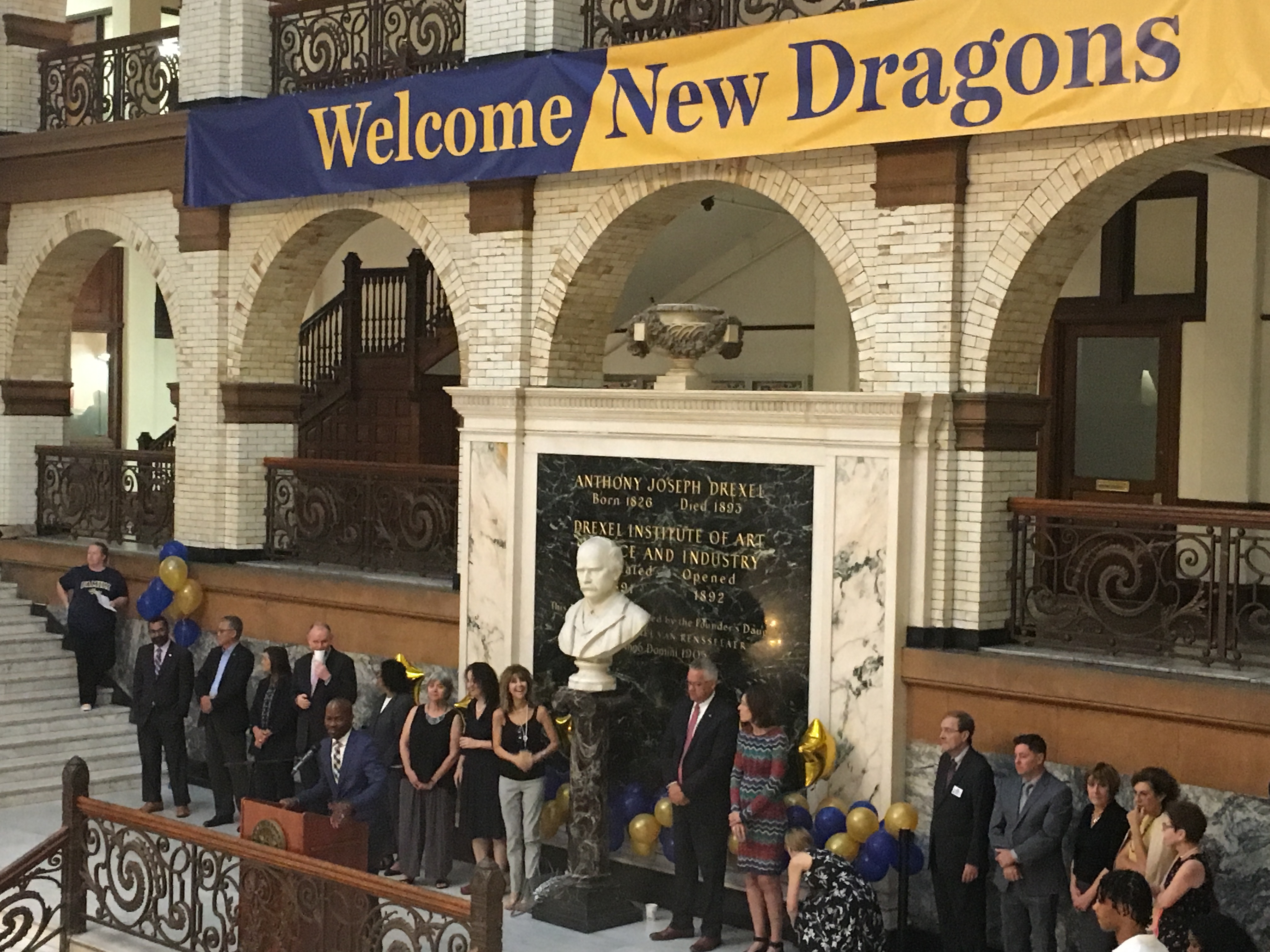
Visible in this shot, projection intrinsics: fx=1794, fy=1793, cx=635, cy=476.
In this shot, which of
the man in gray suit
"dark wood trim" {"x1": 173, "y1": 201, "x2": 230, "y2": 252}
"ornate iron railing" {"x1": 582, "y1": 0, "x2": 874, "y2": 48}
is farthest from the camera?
"dark wood trim" {"x1": 173, "y1": 201, "x2": 230, "y2": 252}

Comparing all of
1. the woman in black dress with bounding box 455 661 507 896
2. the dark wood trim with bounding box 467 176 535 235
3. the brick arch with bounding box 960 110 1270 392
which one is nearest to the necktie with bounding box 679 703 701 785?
the woman in black dress with bounding box 455 661 507 896

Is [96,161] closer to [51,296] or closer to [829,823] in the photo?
[51,296]

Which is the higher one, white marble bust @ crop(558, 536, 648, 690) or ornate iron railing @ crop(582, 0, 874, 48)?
ornate iron railing @ crop(582, 0, 874, 48)

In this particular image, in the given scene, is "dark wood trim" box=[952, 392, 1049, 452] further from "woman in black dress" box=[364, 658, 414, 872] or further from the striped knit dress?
"woman in black dress" box=[364, 658, 414, 872]

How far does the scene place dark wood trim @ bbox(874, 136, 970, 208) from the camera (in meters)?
10.9

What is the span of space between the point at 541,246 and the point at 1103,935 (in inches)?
256

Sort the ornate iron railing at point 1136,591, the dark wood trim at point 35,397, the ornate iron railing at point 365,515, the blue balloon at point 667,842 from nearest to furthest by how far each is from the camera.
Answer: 1. the ornate iron railing at point 1136,591
2. the blue balloon at point 667,842
3. the ornate iron railing at point 365,515
4. the dark wood trim at point 35,397

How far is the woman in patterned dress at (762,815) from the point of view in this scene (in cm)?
1037

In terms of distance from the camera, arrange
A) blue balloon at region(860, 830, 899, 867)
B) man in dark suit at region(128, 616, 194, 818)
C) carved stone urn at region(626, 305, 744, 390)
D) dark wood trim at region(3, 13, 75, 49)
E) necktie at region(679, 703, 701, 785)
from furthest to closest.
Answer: dark wood trim at region(3, 13, 75, 49)
man in dark suit at region(128, 616, 194, 818)
carved stone urn at region(626, 305, 744, 390)
necktie at region(679, 703, 701, 785)
blue balloon at region(860, 830, 899, 867)

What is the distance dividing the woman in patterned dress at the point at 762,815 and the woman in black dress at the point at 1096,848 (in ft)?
5.70

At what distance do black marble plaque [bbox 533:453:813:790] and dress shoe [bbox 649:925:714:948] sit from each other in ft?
4.42

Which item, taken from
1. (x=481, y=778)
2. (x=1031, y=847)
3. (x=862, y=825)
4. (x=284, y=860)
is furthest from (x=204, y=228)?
(x=1031, y=847)

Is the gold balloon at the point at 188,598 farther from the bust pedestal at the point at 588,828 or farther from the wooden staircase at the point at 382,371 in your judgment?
the bust pedestal at the point at 588,828

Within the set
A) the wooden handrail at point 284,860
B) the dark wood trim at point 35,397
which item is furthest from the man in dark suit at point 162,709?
the dark wood trim at point 35,397
